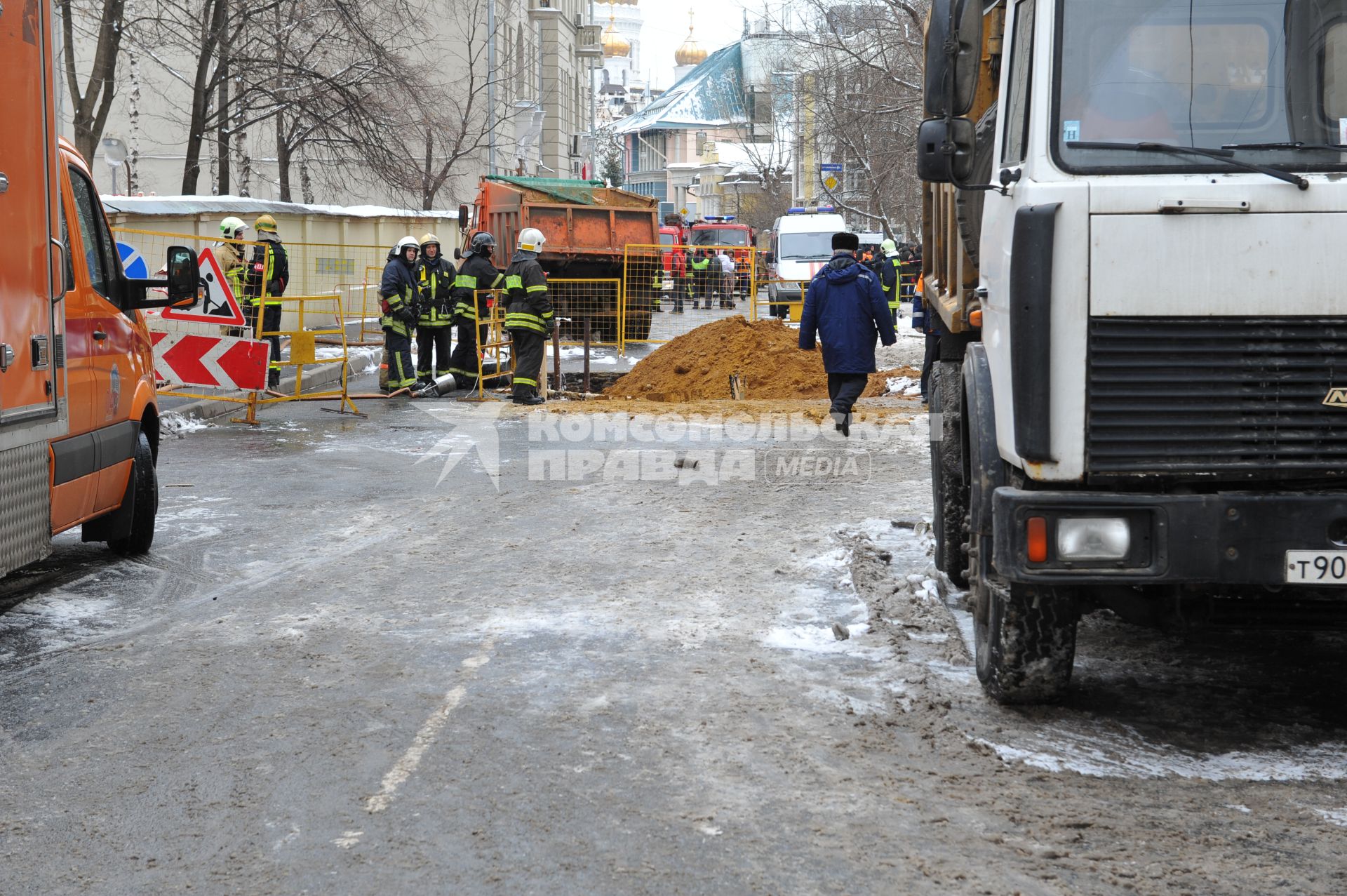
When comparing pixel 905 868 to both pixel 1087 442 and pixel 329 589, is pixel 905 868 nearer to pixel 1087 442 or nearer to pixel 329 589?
A: pixel 1087 442

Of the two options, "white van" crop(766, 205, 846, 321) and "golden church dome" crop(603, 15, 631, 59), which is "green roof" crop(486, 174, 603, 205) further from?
"golden church dome" crop(603, 15, 631, 59)

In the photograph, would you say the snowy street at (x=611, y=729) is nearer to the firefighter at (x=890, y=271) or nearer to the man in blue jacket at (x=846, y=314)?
the man in blue jacket at (x=846, y=314)

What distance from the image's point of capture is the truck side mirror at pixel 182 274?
26.1 feet

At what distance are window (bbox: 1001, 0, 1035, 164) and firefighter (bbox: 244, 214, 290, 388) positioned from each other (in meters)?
13.0

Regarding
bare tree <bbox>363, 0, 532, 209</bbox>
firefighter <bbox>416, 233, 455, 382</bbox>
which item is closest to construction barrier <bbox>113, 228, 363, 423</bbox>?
firefighter <bbox>416, 233, 455, 382</bbox>

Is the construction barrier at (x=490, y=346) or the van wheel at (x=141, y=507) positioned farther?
the construction barrier at (x=490, y=346)

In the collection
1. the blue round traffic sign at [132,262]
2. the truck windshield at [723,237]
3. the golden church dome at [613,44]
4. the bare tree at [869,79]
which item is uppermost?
the golden church dome at [613,44]

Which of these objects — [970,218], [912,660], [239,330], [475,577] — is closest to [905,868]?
[912,660]

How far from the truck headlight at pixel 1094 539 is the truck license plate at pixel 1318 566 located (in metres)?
0.48

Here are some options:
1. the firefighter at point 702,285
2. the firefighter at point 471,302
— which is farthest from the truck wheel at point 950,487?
the firefighter at point 702,285

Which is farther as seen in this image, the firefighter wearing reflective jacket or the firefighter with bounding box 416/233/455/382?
the firefighter with bounding box 416/233/455/382

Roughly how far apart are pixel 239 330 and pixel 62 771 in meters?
13.1

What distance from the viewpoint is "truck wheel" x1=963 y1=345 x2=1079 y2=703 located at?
499 centimetres

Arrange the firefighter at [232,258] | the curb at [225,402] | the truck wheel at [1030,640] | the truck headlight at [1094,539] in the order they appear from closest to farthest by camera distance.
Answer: the truck headlight at [1094,539] → the truck wheel at [1030,640] → the curb at [225,402] → the firefighter at [232,258]
